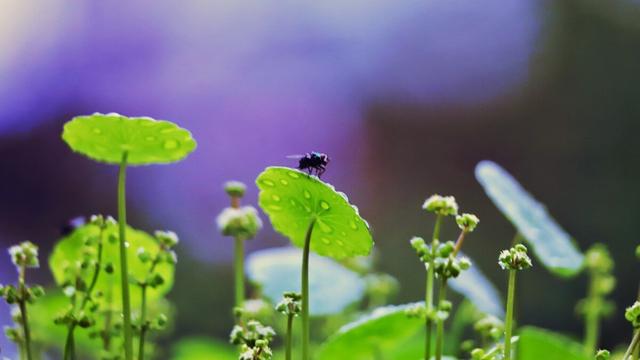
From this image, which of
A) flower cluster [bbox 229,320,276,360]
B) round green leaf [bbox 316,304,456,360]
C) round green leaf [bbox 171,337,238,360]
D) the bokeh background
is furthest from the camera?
the bokeh background

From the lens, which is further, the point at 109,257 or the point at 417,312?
the point at 109,257

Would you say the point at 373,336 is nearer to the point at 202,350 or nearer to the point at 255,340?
the point at 255,340

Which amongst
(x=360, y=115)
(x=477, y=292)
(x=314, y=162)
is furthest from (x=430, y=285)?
(x=360, y=115)

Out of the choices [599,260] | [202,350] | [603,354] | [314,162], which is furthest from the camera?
[202,350]

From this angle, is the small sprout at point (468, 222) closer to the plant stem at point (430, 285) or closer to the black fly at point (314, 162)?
the plant stem at point (430, 285)

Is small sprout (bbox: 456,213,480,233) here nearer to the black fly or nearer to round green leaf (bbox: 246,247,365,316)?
the black fly

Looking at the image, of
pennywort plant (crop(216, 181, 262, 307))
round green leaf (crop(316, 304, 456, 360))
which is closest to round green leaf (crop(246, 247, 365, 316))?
round green leaf (crop(316, 304, 456, 360))

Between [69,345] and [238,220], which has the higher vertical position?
[238,220]

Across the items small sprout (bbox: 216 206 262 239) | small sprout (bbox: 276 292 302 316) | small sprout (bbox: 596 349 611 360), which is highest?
small sprout (bbox: 216 206 262 239)
